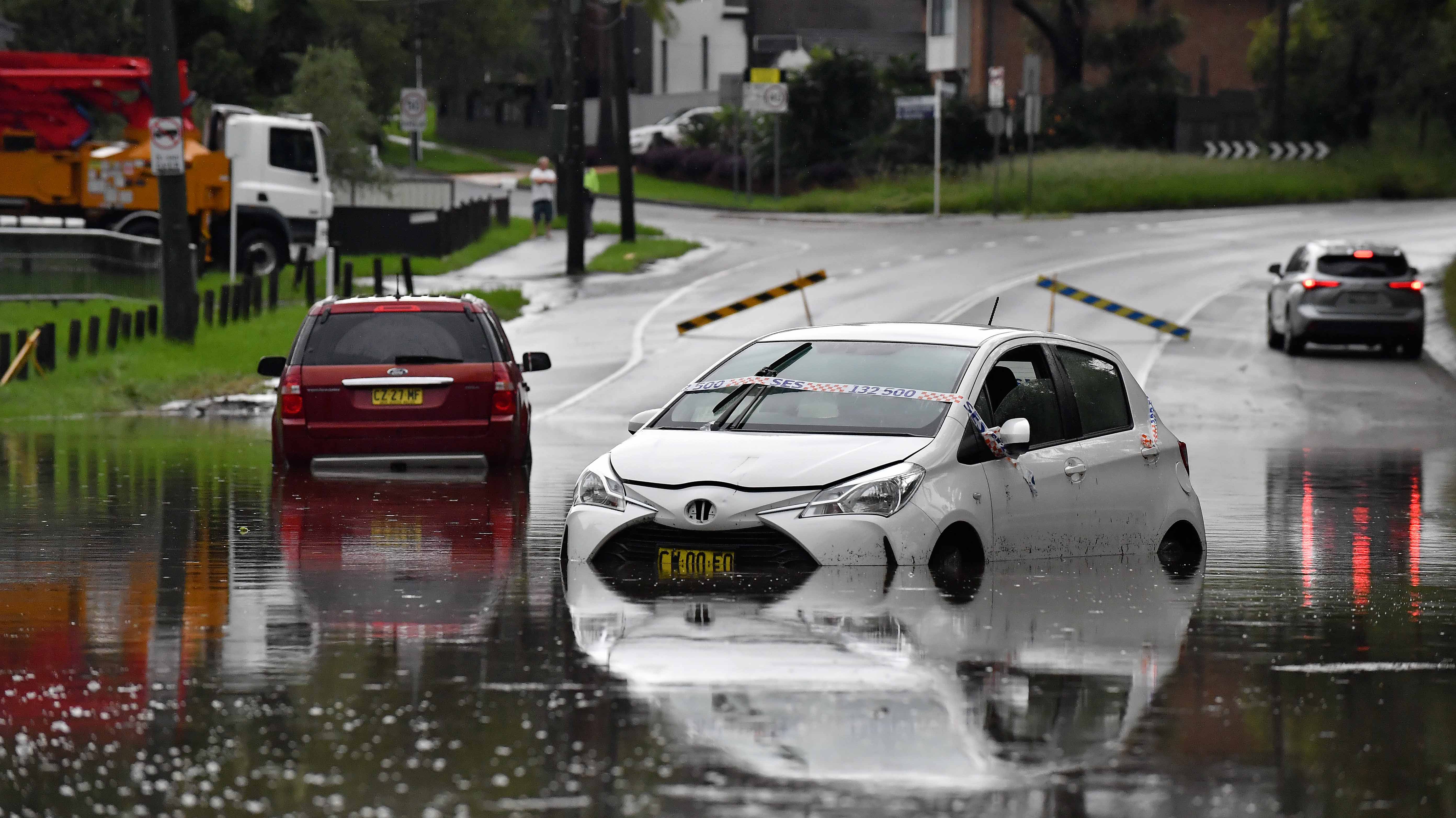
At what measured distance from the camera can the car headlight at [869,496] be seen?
10.4 metres

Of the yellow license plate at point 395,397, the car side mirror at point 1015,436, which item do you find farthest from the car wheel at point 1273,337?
the car side mirror at point 1015,436

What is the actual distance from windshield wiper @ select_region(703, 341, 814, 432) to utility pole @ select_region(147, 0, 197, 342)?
16339 mm

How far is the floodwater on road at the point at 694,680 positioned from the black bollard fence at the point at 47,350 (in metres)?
12.0

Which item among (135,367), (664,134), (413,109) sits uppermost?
(413,109)

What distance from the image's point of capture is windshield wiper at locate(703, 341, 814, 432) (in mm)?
11281

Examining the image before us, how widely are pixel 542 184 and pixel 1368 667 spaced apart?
42762 mm

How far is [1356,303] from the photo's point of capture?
31547 millimetres

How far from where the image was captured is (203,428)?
2247cm

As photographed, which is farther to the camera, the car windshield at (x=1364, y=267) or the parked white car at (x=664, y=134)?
the parked white car at (x=664, y=134)

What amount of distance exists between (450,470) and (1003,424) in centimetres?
806

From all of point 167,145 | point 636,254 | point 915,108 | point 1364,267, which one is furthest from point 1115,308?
point 915,108

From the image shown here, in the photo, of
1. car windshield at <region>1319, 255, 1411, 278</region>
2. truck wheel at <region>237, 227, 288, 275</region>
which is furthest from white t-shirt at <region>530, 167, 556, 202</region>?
car windshield at <region>1319, 255, 1411, 278</region>

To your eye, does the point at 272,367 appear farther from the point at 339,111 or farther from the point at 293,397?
the point at 339,111

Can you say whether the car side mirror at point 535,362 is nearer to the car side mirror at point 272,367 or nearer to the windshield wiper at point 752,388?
the car side mirror at point 272,367
